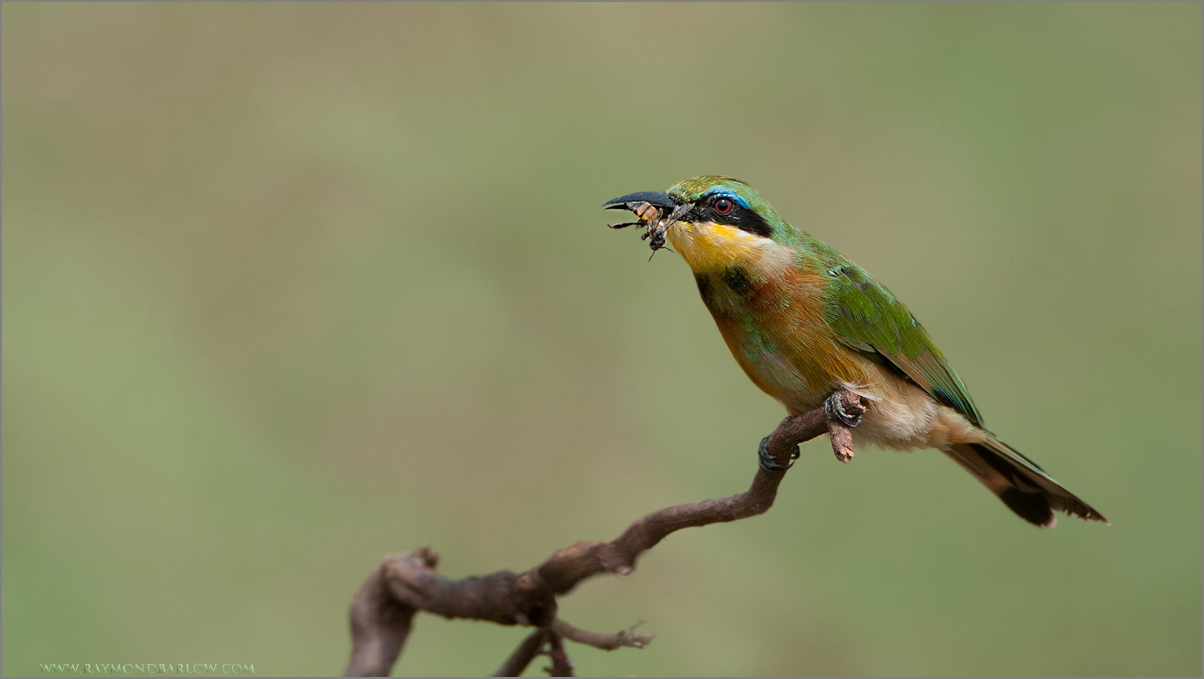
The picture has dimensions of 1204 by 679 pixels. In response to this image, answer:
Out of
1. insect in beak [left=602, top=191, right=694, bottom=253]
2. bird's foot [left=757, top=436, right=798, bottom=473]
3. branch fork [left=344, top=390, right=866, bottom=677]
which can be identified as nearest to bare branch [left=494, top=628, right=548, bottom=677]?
branch fork [left=344, top=390, right=866, bottom=677]

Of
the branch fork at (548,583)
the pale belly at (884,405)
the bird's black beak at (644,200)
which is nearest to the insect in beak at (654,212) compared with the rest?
the bird's black beak at (644,200)

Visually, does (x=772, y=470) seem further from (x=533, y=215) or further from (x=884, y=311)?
(x=533, y=215)

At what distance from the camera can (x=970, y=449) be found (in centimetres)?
200

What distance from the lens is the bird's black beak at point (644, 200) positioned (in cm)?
174

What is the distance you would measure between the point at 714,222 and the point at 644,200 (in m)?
0.12

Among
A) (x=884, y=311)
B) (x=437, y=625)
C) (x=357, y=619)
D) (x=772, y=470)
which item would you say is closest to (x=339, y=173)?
(x=437, y=625)

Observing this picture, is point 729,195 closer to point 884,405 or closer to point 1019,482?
point 884,405

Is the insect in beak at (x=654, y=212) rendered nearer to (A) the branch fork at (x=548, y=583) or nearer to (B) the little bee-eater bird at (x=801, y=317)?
(B) the little bee-eater bird at (x=801, y=317)

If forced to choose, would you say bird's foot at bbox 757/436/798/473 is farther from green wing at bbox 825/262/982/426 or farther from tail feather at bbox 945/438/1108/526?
tail feather at bbox 945/438/1108/526

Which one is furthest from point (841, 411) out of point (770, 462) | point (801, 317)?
point (801, 317)

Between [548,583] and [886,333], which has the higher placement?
[886,333]

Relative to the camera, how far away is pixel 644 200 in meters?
1.75

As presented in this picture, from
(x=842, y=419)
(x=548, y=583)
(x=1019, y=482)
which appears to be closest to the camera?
(x=842, y=419)

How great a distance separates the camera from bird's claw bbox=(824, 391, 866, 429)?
148 cm
